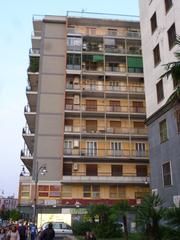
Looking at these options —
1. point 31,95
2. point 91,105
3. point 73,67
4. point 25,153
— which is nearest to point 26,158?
point 25,153

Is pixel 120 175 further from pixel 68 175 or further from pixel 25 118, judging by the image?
pixel 25 118

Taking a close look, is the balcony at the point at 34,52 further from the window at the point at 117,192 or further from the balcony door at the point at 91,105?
the window at the point at 117,192

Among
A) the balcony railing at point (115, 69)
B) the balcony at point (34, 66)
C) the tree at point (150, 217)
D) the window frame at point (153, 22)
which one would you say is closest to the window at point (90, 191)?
the balcony railing at point (115, 69)

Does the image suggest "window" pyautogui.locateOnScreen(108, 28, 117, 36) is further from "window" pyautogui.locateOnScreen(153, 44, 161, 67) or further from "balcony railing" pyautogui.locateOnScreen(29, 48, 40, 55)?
"window" pyautogui.locateOnScreen(153, 44, 161, 67)

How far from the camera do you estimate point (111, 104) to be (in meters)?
45.2

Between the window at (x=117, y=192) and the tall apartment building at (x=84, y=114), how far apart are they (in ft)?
0.37

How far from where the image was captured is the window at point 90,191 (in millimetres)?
40469

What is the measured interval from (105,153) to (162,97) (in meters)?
19.1

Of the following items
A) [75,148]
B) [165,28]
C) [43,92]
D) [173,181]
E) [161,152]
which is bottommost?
[173,181]

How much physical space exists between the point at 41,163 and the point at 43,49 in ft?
49.7

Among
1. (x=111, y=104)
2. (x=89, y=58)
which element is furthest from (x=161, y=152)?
(x=89, y=58)

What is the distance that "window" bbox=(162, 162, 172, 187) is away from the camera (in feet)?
73.1

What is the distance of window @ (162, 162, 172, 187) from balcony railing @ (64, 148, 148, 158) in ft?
61.3

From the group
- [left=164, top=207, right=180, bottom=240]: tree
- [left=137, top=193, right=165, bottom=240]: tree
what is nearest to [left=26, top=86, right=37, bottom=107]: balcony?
[left=137, top=193, right=165, bottom=240]: tree
